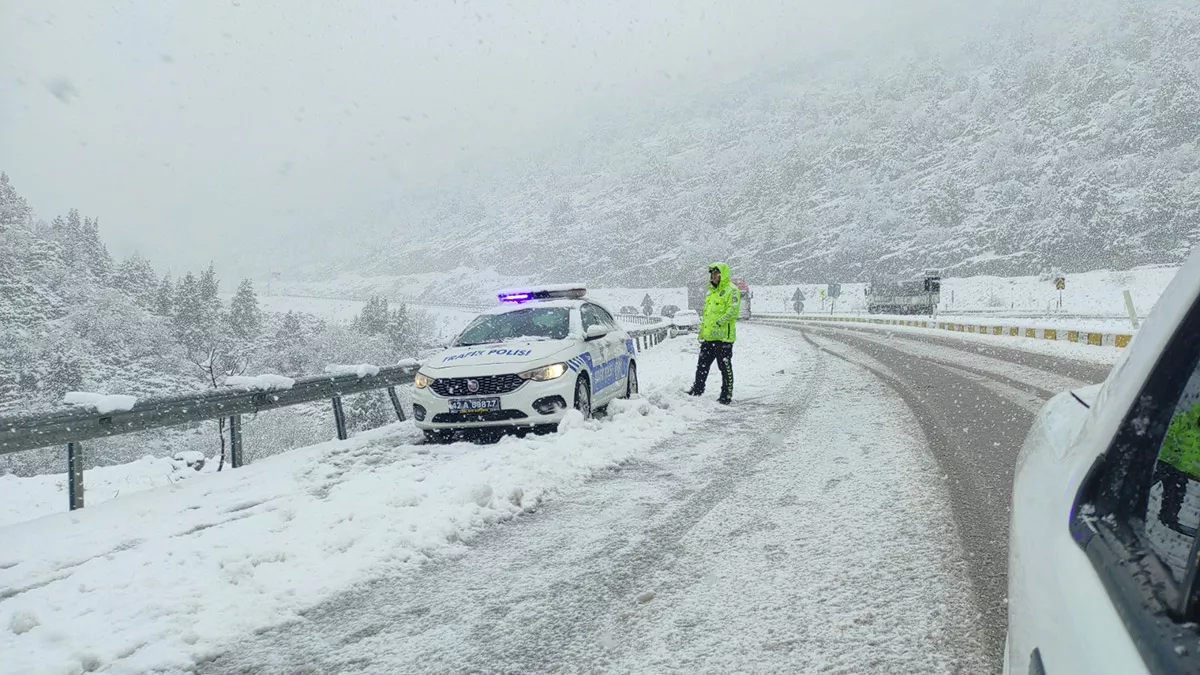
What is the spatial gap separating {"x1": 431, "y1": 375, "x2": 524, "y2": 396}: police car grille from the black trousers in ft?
10.9

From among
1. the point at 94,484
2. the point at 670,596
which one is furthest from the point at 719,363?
the point at 94,484

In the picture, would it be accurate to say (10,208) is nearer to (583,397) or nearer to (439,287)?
(583,397)

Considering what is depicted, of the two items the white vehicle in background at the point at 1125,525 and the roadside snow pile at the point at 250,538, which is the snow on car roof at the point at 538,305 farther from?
the white vehicle in background at the point at 1125,525

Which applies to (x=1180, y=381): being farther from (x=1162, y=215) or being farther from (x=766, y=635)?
(x=1162, y=215)

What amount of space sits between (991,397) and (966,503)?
17.3 ft

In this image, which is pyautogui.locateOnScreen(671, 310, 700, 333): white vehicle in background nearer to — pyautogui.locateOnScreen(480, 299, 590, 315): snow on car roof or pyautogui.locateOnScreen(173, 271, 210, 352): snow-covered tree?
pyautogui.locateOnScreen(480, 299, 590, 315): snow on car roof

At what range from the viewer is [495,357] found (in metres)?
8.27

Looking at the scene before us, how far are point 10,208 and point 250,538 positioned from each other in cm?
7147

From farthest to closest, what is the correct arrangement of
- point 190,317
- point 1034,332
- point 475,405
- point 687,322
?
point 190,317, point 687,322, point 1034,332, point 475,405

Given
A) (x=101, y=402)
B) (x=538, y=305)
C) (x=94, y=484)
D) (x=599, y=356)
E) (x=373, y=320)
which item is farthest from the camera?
(x=373, y=320)

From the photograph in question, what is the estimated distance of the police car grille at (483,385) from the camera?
794 centimetres

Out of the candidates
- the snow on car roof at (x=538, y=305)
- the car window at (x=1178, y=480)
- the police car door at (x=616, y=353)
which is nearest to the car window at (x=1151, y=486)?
the car window at (x=1178, y=480)

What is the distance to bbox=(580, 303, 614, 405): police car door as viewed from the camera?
9.03 meters

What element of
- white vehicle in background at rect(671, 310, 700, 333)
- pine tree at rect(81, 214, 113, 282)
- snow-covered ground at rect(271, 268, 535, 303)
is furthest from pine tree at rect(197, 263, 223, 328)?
snow-covered ground at rect(271, 268, 535, 303)
